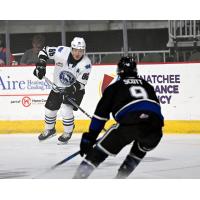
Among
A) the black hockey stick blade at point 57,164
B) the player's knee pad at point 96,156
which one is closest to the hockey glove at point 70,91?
the black hockey stick blade at point 57,164

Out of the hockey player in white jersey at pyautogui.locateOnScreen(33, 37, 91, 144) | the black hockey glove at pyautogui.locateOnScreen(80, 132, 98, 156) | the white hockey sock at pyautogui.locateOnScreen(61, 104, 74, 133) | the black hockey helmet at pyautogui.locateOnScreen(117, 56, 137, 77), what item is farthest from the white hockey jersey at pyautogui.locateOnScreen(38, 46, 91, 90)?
the black hockey glove at pyautogui.locateOnScreen(80, 132, 98, 156)

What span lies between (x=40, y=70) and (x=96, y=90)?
0.47 m

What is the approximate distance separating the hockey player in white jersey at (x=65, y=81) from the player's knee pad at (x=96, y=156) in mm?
406

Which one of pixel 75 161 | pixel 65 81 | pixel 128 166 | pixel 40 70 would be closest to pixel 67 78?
pixel 65 81

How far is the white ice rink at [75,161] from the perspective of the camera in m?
8.04

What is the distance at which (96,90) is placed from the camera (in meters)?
8.25

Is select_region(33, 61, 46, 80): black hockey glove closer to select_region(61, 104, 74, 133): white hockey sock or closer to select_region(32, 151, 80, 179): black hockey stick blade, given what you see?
select_region(61, 104, 74, 133): white hockey sock

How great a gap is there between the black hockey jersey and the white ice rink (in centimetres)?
33

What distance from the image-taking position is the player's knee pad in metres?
7.82

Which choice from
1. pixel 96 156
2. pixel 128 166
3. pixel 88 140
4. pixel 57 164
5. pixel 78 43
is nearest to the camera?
pixel 88 140

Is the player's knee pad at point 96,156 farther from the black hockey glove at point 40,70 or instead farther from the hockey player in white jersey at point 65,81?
the black hockey glove at point 40,70

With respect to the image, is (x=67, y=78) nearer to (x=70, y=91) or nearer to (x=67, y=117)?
(x=70, y=91)
